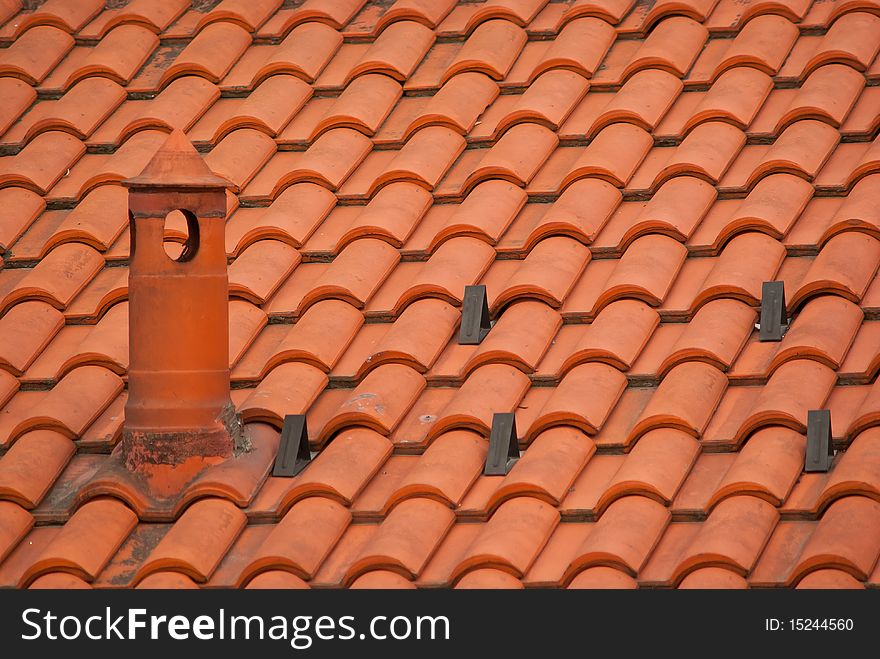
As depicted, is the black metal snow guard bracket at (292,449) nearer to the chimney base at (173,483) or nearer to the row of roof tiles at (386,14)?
the chimney base at (173,483)

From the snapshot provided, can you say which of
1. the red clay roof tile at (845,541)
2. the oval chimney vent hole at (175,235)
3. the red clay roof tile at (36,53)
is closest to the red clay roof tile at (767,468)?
the red clay roof tile at (845,541)

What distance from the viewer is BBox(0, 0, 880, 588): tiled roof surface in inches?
252

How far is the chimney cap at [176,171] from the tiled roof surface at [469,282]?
0.76m

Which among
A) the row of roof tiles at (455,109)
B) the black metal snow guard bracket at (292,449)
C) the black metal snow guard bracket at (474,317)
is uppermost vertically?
the row of roof tiles at (455,109)

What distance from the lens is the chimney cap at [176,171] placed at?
6914 mm

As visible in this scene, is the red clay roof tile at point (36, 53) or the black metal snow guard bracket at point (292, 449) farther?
the red clay roof tile at point (36, 53)

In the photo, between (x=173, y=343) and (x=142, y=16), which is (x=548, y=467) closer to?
(x=173, y=343)

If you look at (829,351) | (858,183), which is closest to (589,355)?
(829,351)

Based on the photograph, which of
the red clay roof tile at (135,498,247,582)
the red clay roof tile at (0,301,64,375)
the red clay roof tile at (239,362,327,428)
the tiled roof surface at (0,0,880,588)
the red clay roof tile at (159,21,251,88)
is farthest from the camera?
the red clay roof tile at (159,21,251,88)

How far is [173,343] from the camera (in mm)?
6836

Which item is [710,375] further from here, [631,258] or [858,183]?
[858,183]

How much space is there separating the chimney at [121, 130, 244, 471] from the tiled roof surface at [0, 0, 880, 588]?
180mm

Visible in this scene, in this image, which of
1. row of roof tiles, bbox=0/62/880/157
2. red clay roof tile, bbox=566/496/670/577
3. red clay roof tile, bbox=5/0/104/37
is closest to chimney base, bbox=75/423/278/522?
red clay roof tile, bbox=566/496/670/577

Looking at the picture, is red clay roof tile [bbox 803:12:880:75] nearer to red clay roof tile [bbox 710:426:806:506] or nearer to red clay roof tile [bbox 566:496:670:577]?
red clay roof tile [bbox 710:426:806:506]
